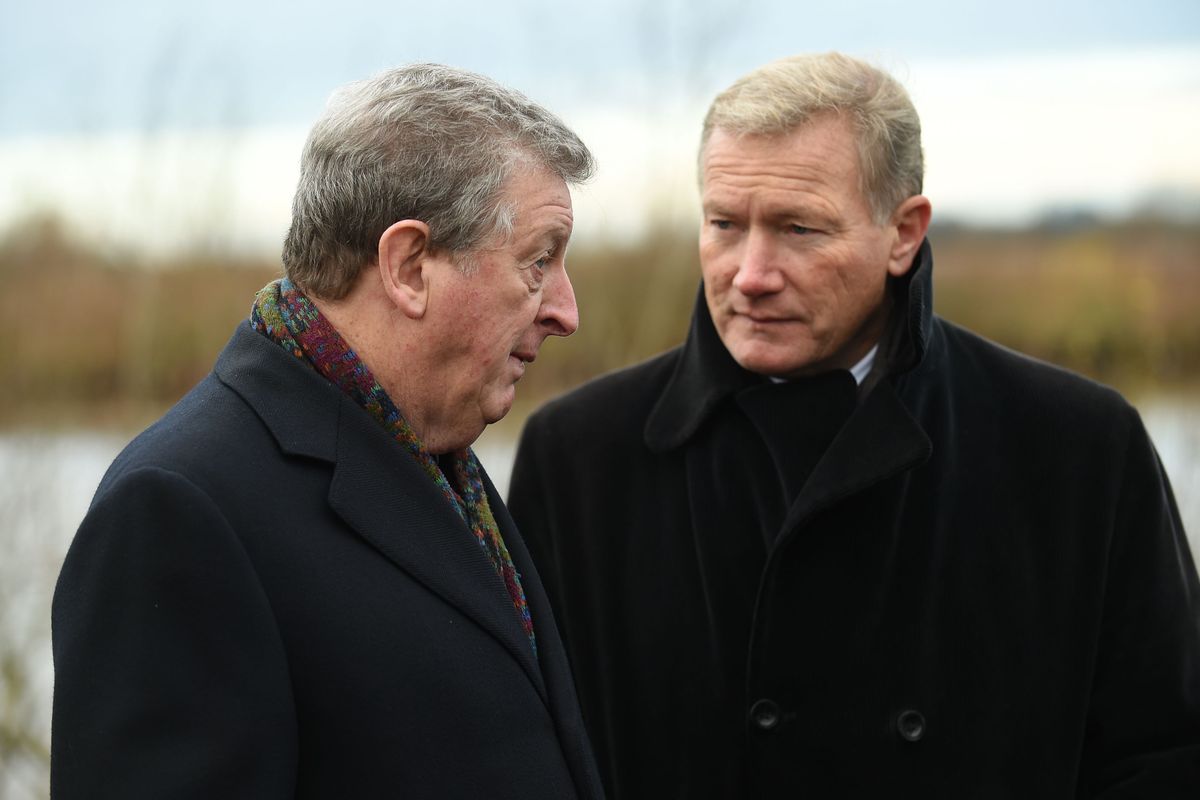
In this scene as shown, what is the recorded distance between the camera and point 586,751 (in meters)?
1.88

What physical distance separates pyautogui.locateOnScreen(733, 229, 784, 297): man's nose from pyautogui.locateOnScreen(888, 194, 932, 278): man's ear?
259 mm

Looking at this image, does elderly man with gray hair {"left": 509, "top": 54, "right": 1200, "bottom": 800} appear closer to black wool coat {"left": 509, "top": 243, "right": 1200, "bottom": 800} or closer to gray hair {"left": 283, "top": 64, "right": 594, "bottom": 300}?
black wool coat {"left": 509, "top": 243, "right": 1200, "bottom": 800}

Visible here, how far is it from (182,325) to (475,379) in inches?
177

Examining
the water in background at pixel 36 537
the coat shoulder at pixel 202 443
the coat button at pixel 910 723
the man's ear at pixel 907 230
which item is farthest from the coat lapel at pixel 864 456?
the water in background at pixel 36 537

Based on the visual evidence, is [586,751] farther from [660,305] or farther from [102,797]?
[660,305]

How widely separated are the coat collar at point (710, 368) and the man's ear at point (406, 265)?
932 mm

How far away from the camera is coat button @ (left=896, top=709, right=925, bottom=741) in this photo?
2.34m

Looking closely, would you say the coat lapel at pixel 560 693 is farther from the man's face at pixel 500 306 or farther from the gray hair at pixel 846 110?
the gray hair at pixel 846 110

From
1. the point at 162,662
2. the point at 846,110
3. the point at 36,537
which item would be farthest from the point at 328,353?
the point at 36,537

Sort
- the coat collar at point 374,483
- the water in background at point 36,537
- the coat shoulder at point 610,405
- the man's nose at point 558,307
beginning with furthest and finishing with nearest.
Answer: the water in background at point 36,537 < the coat shoulder at point 610,405 < the man's nose at point 558,307 < the coat collar at point 374,483

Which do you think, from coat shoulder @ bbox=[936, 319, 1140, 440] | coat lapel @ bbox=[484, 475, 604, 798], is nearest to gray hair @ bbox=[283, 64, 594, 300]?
coat lapel @ bbox=[484, 475, 604, 798]

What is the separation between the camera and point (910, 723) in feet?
7.70

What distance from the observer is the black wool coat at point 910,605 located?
2369 mm

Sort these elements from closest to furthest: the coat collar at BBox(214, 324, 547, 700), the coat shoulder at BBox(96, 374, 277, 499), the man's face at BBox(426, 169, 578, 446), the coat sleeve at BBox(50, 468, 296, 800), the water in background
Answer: the coat sleeve at BBox(50, 468, 296, 800), the coat shoulder at BBox(96, 374, 277, 499), the coat collar at BBox(214, 324, 547, 700), the man's face at BBox(426, 169, 578, 446), the water in background
